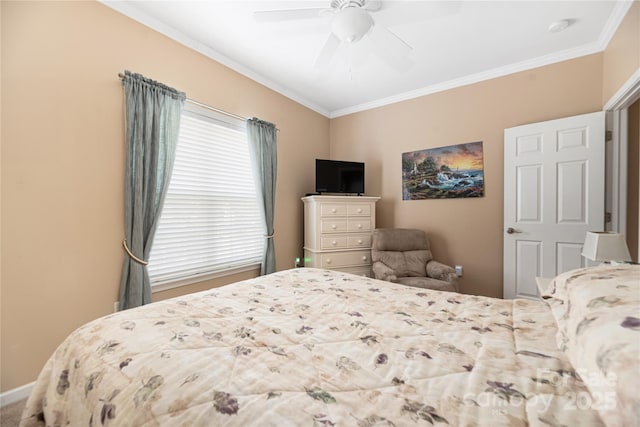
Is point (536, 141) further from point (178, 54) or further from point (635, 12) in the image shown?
point (178, 54)

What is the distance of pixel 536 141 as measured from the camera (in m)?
2.75

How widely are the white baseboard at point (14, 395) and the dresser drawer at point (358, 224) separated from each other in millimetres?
2967

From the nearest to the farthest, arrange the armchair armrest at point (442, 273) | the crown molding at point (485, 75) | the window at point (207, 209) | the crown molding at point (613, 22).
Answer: the crown molding at point (613, 22) < the window at point (207, 209) < the crown molding at point (485, 75) < the armchair armrest at point (442, 273)

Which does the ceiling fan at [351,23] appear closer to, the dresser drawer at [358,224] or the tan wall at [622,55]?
the tan wall at [622,55]

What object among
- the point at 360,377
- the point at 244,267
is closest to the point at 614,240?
the point at 360,377

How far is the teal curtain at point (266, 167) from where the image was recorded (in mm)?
2984

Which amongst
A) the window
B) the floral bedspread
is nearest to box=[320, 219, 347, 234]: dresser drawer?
the window

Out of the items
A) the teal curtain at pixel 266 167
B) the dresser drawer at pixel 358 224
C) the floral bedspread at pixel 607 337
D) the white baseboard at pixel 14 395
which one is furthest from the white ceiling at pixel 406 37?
the white baseboard at pixel 14 395

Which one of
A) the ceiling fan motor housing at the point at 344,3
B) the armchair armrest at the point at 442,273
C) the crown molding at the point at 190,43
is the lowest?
the armchair armrest at the point at 442,273

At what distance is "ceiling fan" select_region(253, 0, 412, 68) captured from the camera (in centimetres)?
158

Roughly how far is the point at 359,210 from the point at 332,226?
44 centimetres

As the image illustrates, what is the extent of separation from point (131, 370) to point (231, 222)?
2162 mm

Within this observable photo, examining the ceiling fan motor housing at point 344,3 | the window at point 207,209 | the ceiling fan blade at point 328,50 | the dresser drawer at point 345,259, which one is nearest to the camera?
the ceiling fan motor housing at point 344,3

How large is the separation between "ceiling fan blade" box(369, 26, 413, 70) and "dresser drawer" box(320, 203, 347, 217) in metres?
1.71
